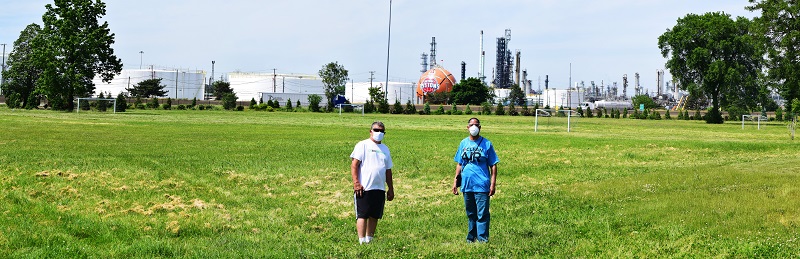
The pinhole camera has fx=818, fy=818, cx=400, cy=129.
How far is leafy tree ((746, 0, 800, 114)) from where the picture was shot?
6356 cm

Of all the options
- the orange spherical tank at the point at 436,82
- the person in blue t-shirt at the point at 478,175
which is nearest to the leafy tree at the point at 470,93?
the orange spherical tank at the point at 436,82

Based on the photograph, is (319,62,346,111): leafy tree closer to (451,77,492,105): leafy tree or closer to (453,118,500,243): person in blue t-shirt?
(451,77,492,105): leafy tree

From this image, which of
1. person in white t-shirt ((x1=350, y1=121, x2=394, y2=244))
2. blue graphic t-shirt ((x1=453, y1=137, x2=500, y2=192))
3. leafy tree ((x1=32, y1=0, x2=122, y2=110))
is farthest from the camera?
leafy tree ((x1=32, y1=0, x2=122, y2=110))

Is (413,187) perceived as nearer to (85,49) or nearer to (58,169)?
(58,169)

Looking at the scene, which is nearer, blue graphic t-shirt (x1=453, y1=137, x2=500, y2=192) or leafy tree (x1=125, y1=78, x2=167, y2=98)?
blue graphic t-shirt (x1=453, y1=137, x2=500, y2=192)

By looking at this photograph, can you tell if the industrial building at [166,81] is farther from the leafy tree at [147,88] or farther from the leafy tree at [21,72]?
the leafy tree at [21,72]

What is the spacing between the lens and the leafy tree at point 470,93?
138 metres

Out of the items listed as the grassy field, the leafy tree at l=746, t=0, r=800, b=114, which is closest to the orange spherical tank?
the leafy tree at l=746, t=0, r=800, b=114

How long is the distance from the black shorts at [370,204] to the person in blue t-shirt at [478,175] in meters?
1.24

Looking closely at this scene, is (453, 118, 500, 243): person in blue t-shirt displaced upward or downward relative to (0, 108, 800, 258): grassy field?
upward

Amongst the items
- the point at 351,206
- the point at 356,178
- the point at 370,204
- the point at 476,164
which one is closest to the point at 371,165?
the point at 356,178

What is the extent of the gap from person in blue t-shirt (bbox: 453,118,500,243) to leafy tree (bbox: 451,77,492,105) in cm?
12477

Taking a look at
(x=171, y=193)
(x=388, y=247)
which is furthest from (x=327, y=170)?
(x=388, y=247)

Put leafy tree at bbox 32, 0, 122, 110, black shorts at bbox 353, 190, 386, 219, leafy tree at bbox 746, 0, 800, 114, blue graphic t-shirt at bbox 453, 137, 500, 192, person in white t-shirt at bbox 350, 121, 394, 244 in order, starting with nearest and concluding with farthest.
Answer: person in white t-shirt at bbox 350, 121, 394, 244
black shorts at bbox 353, 190, 386, 219
blue graphic t-shirt at bbox 453, 137, 500, 192
leafy tree at bbox 746, 0, 800, 114
leafy tree at bbox 32, 0, 122, 110
